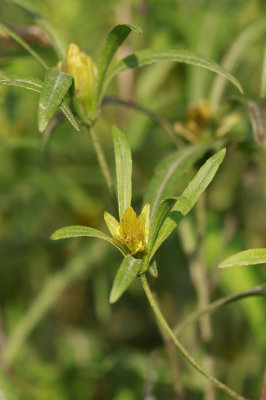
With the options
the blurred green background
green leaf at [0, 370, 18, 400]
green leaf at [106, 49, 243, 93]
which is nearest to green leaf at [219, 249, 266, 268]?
green leaf at [106, 49, 243, 93]

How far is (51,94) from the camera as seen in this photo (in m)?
0.54

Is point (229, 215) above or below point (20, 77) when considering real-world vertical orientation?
below

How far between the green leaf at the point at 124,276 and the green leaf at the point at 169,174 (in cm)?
11

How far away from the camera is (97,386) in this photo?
51.8 inches

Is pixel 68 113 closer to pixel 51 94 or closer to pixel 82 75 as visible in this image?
pixel 51 94

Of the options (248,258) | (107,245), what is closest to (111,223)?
(248,258)

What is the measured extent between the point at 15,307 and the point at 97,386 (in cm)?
29

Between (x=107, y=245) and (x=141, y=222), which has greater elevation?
(x=141, y=222)

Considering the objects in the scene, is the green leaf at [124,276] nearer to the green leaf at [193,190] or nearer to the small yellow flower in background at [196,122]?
the green leaf at [193,190]

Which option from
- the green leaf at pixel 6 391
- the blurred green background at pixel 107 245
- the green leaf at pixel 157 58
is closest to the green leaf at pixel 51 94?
the green leaf at pixel 157 58

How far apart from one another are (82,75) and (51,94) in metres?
0.13

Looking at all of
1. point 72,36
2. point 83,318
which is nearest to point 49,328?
point 83,318

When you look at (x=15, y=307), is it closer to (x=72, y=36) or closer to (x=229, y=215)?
(x=229, y=215)

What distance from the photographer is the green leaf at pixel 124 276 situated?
0.48 metres
